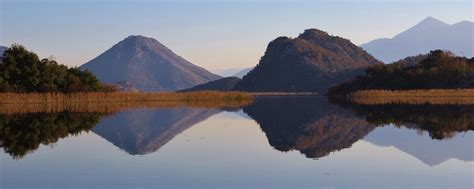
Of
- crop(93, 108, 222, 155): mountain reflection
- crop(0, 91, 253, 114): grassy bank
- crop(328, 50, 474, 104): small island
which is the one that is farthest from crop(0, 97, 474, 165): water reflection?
crop(328, 50, 474, 104): small island

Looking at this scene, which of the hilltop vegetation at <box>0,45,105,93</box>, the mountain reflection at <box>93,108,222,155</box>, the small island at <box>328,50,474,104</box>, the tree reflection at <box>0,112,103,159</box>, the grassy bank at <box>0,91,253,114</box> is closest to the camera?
the tree reflection at <box>0,112,103,159</box>

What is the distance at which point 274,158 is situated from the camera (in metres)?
16.4

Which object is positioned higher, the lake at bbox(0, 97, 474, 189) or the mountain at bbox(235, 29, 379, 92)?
the mountain at bbox(235, 29, 379, 92)

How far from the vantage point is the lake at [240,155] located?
1280 cm

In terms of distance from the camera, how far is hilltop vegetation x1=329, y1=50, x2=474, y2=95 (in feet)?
255

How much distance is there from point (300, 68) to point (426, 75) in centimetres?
9303

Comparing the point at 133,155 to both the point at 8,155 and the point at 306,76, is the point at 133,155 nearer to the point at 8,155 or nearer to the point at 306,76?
the point at 8,155

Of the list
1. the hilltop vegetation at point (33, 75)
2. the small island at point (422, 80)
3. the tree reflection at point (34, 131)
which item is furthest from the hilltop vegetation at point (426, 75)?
the tree reflection at point (34, 131)

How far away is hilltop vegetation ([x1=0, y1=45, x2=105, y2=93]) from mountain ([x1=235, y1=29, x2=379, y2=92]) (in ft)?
345

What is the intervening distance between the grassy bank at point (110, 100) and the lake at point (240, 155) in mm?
20829

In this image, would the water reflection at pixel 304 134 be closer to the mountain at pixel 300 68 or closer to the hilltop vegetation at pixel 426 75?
the hilltop vegetation at pixel 426 75

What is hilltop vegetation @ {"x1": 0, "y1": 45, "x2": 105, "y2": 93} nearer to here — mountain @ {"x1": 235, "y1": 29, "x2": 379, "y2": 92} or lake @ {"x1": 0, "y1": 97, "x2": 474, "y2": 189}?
lake @ {"x1": 0, "y1": 97, "x2": 474, "y2": 189}

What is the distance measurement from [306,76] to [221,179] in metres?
156

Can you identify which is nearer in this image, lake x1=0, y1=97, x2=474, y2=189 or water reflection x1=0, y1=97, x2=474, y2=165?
lake x1=0, y1=97, x2=474, y2=189
